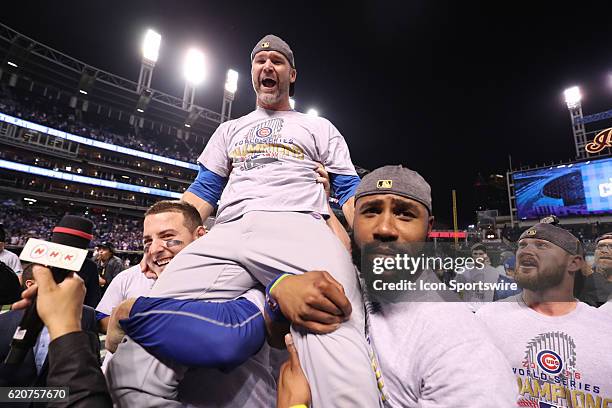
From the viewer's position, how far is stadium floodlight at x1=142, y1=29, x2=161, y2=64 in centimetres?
3488

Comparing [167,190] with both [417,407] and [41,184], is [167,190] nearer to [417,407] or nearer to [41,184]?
[41,184]

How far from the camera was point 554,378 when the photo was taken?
2.33 meters

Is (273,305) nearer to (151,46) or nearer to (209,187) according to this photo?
(209,187)

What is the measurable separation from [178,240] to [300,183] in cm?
92

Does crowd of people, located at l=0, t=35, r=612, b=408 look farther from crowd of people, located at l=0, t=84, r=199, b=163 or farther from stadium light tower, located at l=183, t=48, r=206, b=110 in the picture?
crowd of people, located at l=0, t=84, r=199, b=163

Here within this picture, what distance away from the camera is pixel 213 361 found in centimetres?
133

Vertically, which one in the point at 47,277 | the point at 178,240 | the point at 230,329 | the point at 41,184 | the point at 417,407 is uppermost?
the point at 41,184

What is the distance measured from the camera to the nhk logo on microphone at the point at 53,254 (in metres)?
1.23

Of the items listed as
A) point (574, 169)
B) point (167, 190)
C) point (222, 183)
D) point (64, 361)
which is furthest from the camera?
point (167, 190)

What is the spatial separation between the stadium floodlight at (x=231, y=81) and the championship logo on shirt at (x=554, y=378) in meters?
43.6

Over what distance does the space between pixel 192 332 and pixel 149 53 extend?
42097mm

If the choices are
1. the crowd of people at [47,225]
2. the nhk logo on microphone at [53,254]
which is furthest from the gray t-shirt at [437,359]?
the crowd of people at [47,225]

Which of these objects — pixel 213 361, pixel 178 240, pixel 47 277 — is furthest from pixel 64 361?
pixel 178 240

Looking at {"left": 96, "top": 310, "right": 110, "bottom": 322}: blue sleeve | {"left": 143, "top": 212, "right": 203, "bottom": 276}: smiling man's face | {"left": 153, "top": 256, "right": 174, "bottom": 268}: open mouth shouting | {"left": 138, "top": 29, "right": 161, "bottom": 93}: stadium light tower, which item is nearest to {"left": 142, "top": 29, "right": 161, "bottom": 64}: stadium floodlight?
{"left": 138, "top": 29, "right": 161, "bottom": 93}: stadium light tower
